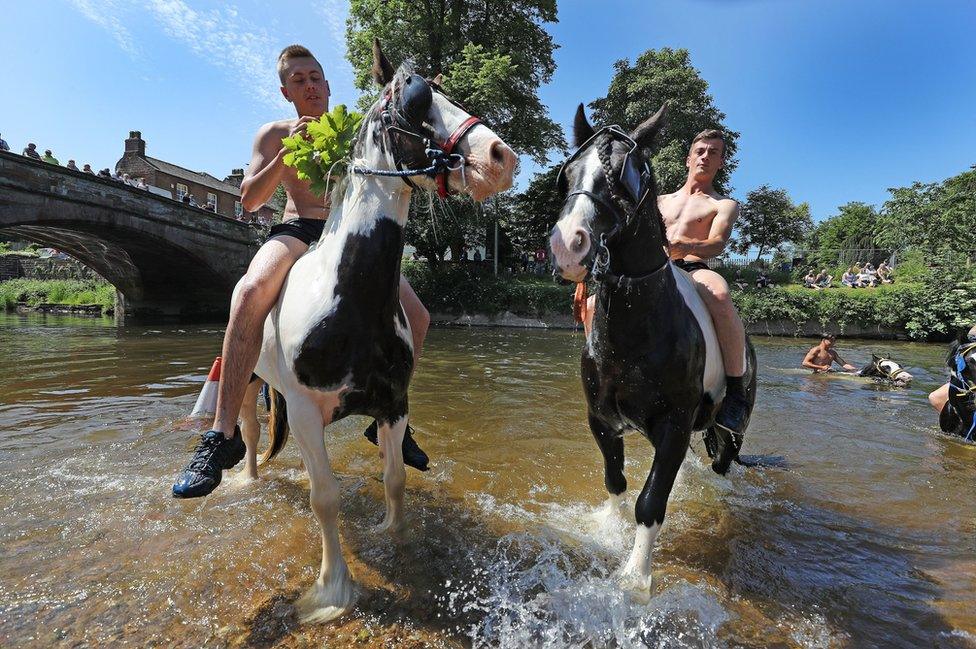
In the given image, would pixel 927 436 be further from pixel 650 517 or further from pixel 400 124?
pixel 400 124

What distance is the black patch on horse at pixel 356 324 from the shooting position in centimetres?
268

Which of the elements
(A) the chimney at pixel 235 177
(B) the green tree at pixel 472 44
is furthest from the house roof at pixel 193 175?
(B) the green tree at pixel 472 44

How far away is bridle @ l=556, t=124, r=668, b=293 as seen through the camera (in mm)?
2523

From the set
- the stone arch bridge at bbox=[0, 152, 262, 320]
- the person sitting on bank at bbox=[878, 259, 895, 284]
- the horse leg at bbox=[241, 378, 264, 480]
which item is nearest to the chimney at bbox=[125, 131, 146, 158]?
the stone arch bridge at bbox=[0, 152, 262, 320]

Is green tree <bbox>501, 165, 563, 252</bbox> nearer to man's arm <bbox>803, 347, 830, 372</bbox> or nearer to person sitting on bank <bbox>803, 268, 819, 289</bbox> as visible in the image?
person sitting on bank <bbox>803, 268, 819, 289</bbox>

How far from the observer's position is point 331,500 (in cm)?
281

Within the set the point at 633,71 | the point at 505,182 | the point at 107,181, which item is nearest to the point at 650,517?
the point at 505,182

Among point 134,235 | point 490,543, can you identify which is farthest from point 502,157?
point 134,235

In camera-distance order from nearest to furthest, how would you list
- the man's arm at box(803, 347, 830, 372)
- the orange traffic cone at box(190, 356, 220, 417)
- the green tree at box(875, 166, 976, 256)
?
the orange traffic cone at box(190, 356, 220, 417) → the man's arm at box(803, 347, 830, 372) → the green tree at box(875, 166, 976, 256)

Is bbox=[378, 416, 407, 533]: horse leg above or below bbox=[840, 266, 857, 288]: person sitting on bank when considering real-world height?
below

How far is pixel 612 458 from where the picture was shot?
3559 mm

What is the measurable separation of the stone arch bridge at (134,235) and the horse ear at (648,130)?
23385mm

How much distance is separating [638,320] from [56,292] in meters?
53.4

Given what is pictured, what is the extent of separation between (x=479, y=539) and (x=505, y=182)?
8.08 feet
